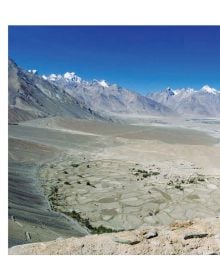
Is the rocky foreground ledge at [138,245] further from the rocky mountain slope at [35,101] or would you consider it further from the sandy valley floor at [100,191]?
the rocky mountain slope at [35,101]

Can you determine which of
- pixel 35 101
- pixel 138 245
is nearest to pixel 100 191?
pixel 138 245

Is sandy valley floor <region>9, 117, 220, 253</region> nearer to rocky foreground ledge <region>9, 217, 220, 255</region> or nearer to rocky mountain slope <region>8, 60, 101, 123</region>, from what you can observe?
rocky foreground ledge <region>9, 217, 220, 255</region>

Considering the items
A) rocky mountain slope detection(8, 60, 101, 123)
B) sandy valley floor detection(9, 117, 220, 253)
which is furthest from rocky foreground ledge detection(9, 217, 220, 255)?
rocky mountain slope detection(8, 60, 101, 123)

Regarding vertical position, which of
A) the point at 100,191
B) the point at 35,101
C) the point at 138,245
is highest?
the point at 35,101

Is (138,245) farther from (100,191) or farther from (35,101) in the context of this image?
(35,101)

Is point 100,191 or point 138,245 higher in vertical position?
point 138,245
